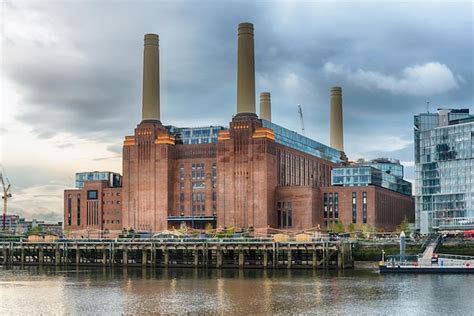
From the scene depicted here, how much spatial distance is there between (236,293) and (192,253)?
55.1 m

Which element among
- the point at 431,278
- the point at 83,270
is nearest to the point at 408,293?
the point at 431,278

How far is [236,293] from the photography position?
3501 inches

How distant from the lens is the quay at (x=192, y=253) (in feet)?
420

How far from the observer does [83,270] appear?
130 meters

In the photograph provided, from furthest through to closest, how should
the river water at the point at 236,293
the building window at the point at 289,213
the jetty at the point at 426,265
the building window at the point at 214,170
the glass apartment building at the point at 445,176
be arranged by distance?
the building window at the point at 214,170
the building window at the point at 289,213
the glass apartment building at the point at 445,176
the jetty at the point at 426,265
the river water at the point at 236,293

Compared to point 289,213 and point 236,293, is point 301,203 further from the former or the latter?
point 236,293

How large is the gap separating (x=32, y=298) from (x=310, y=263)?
57721 millimetres

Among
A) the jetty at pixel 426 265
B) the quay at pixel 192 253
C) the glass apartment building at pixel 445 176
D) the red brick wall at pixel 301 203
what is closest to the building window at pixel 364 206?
the red brick wall at pixel 301 203

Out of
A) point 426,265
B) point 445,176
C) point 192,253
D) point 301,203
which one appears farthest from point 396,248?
point 301,203

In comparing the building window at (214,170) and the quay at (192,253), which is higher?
the building window at (214,170)

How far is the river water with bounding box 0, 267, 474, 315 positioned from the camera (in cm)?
7644

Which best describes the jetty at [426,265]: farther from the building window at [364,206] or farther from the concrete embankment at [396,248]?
the building window at [364,206]

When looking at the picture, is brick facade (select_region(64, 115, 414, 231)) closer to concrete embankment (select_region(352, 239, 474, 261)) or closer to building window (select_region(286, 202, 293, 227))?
building window (select_region(286, 202, 293, 227))

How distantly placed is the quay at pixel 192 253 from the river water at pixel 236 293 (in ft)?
23.0
